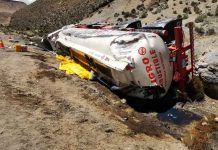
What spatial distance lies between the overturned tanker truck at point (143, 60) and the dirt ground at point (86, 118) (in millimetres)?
764

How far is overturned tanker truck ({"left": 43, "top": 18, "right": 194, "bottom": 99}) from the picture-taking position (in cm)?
1399

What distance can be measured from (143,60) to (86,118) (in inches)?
118

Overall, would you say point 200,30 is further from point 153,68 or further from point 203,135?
point 203,135

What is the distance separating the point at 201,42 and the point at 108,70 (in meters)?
6.24

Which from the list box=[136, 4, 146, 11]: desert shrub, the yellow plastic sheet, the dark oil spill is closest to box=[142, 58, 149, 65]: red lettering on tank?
the dark oil spill

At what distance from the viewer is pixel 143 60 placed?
45.7 ft

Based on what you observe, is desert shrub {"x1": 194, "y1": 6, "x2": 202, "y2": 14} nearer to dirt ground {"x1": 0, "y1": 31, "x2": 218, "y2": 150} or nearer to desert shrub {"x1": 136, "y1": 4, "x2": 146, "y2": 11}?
desert shrub {"x1": 136, "y1": 4, "x2": 146, "y2": 11}

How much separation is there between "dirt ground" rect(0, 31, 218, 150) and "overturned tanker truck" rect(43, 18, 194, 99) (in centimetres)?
76

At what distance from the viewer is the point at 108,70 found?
1582 centimetres

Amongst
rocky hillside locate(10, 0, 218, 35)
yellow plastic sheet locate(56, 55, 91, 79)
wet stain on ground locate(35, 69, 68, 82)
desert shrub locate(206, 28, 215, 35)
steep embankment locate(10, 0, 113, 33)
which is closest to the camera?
wet stain on ground locate(35, 69, 68, 82)

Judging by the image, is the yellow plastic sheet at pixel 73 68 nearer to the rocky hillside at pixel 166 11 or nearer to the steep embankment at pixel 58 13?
the rocky hillside at pixel 166 11

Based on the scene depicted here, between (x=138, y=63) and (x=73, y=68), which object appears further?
(x=73, y=68)

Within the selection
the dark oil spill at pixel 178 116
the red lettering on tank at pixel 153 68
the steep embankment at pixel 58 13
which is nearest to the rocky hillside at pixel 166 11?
the steep embankment at pixel 58 13

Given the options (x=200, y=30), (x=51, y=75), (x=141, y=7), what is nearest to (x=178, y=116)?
(x=51, y=75)
